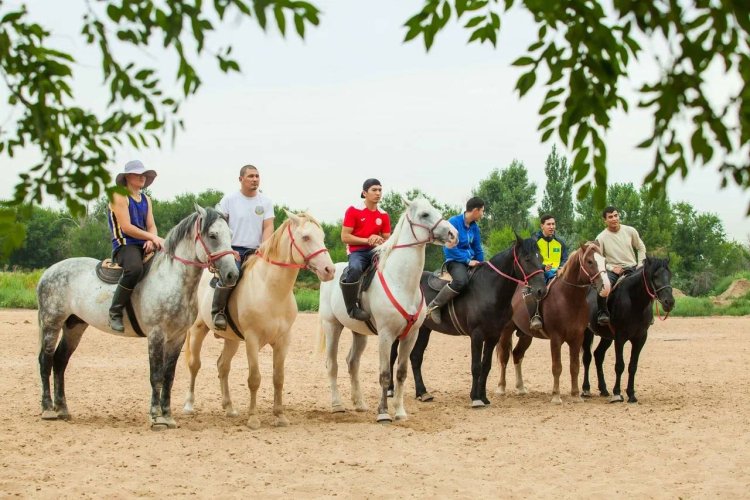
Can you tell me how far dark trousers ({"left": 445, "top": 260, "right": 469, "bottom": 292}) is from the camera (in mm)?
11664

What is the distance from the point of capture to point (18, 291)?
31.1m

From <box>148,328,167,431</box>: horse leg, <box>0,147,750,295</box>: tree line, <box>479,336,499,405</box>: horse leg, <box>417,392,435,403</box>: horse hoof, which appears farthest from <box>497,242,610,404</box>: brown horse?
<box>0,147,750,295</box>: tree line

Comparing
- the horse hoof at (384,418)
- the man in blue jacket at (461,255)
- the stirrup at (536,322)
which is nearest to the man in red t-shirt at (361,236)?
the horse hoof at (384,418)

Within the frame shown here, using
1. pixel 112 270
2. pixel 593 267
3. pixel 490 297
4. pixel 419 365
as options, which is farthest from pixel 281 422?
pixel 593 267

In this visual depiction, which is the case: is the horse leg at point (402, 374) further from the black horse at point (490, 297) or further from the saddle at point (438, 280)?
the saddle at point (438, 280)

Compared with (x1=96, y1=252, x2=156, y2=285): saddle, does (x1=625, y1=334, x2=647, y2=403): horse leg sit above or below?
below

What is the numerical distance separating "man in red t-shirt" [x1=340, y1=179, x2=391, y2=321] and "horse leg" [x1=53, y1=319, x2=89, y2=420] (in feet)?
9.81

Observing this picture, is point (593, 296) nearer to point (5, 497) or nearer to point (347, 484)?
point (347, 484)

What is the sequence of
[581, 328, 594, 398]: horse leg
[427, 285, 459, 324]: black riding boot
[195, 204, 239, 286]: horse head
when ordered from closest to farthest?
[195, 204, 239, 286]: horse head → [427, 285, 459, 324]: black riding boot → [581, 328, 594, 398]: horse leg

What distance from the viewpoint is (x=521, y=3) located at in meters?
4.03

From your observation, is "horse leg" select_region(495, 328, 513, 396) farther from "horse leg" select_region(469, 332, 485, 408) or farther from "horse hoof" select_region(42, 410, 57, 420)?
"horse hoof" select_region(42, 410, 57, 420)

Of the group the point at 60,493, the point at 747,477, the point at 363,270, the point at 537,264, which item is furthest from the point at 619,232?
the point at 60,493

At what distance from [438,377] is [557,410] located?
3.70 meters

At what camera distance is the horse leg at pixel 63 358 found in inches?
395
